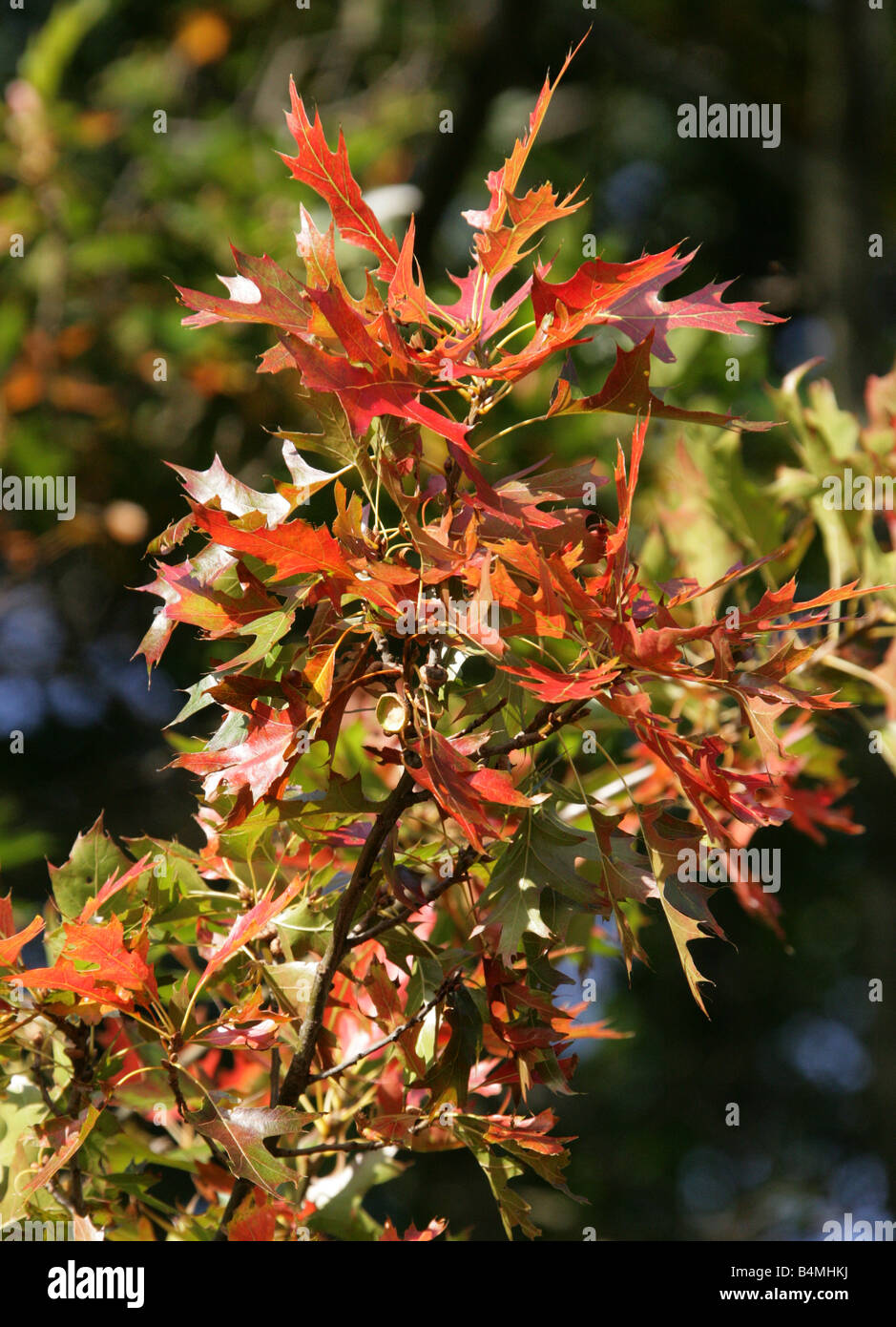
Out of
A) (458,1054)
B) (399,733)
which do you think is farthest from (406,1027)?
(399,733)

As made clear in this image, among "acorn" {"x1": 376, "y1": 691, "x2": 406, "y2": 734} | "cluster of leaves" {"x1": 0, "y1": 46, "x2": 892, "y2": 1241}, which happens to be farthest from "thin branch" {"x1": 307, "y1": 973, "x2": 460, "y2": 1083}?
"acorn" {"x1": 376, "y1": 691, "x2": 406, "y2": 734}

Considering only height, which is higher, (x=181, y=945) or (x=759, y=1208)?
(x=181, y=945)

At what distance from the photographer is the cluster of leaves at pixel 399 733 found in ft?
1.79

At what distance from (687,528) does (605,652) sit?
2.17ft

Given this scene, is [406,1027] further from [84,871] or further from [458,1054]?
[84,871]

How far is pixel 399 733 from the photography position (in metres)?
0.57

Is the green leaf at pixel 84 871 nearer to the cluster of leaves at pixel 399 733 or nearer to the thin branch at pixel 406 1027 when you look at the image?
the cluster of leaves at pixel 399 733

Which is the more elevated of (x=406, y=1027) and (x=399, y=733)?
(x=399, y=733)

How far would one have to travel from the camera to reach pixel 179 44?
310 cm

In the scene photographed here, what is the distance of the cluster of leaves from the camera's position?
0.54 metres

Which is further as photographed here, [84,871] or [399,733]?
[84,871]

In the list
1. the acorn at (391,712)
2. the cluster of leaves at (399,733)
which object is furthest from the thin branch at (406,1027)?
the acorn at (391,712)
